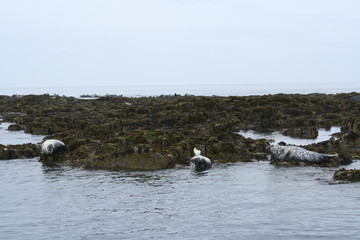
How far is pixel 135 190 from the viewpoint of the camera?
13.4 m

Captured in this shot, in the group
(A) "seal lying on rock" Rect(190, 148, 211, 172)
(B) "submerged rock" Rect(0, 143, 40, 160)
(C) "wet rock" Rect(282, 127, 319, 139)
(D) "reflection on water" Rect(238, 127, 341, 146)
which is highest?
(C) "wet rock" Rect(282, 127, 319, 139)

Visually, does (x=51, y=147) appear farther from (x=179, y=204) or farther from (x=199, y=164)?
(x=179, y=204)

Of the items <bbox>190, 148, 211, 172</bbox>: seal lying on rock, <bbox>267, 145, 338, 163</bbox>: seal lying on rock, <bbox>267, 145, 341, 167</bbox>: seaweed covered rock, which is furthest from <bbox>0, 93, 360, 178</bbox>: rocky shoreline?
<bbox>190, 148, 211, 172</bbox>: seal lying on rock

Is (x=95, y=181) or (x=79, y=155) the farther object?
(x=79, y=155)

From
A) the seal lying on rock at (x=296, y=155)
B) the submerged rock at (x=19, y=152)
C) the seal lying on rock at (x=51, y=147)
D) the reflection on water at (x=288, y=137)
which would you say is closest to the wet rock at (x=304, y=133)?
the reflection on water at (x=288, y=137)

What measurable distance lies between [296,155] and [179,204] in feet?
24.6

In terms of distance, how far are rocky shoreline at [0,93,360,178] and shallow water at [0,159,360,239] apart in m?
1.49

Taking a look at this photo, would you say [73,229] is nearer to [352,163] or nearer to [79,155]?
[79,155]

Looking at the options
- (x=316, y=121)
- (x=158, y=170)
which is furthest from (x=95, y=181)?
(x=316, y=121)

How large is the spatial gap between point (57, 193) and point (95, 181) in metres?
1.79

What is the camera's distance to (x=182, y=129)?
28453 millimetres

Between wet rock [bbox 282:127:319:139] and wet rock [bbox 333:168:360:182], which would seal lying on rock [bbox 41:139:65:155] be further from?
wet rock [bbox 282:127:319:139]

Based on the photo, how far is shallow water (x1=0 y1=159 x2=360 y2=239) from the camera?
368 inches

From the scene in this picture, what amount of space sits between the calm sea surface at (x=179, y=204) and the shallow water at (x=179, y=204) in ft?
0.07
